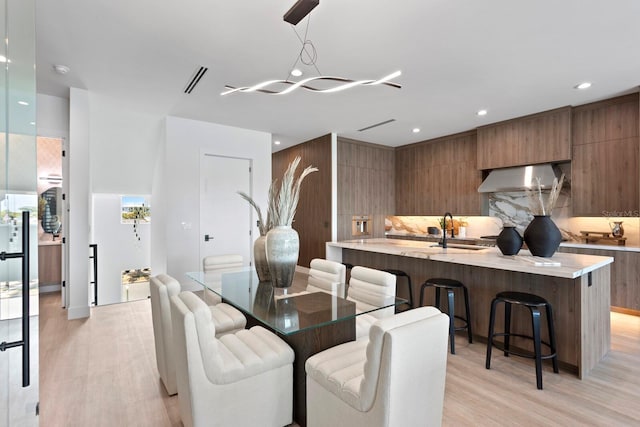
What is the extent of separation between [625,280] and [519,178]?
1896mm

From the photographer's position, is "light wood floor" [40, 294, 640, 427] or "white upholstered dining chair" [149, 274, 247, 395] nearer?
"light wood floor" [40, 294, 640, 427]

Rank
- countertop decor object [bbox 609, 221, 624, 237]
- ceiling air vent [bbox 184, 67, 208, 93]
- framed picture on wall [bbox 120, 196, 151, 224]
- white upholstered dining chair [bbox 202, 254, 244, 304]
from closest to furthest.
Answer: white upholstered dining chair [bbox 202, 254, 244, 304] < ceiling air vent [bbox 184, 67, 208, 93] < countertop decor object [bbox 609, 221, 624, 237] < framed picture on wall [bbox 120, 196, 151, 224]

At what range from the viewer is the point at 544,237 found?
2830 millimetres

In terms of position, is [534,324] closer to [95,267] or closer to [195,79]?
[195,79]

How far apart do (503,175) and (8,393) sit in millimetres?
6099

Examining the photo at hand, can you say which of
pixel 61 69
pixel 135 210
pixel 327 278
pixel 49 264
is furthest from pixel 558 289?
pixel 49 264

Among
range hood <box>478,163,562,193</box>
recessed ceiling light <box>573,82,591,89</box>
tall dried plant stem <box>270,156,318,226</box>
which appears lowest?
tall dried plant stem <box>270,156,318,226</box>

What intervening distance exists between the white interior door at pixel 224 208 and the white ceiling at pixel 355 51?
104 centimetres

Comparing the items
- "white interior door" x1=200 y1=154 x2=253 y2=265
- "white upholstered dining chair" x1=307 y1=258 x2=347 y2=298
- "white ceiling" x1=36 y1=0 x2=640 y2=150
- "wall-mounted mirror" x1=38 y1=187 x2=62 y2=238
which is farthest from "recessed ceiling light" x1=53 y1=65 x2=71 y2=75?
"white upholstered dining chair" x1=307 y1=258 x2=347 y2=298

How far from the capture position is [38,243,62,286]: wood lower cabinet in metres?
5.26

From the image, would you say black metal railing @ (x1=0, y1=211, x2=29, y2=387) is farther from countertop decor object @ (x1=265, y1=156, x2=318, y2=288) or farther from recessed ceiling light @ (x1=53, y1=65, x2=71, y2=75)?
recessed ceiling light @ (x1=53, y1=65, x2=71, y2=75)

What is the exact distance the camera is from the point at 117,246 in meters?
6.09

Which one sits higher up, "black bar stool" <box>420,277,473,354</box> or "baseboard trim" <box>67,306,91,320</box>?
"black bar stool" <box>420,277,473,354</box>

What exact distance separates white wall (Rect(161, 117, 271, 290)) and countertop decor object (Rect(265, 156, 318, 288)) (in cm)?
297
